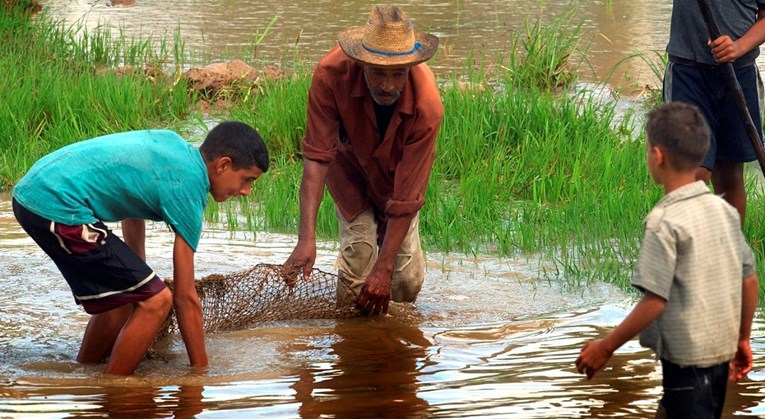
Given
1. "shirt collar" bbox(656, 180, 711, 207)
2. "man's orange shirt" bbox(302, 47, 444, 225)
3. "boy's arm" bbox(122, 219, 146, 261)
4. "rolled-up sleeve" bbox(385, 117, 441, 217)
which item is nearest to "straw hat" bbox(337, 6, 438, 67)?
"man's orange shirt" bbox(302, 47, 444, 225)

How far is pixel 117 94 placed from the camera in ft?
27.7

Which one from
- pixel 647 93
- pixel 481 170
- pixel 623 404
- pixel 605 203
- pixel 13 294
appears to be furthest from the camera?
pixel 647 93

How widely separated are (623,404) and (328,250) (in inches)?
104

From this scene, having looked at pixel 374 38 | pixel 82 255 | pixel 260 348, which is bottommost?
pixel 260 348

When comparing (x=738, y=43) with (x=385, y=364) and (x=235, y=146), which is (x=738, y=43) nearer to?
(x=385, y=364)

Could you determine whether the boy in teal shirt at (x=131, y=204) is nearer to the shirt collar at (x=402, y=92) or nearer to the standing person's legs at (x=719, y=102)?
the shirt collar at (x=402, y=92)

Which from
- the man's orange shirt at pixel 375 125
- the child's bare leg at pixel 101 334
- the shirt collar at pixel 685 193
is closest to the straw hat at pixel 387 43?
the man's orange shirt at pixel 375 125

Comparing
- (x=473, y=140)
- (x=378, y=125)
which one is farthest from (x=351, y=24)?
(x=378, y=125)

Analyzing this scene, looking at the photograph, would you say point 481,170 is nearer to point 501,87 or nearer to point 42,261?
point 501,87

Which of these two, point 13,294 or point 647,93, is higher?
point 647,93

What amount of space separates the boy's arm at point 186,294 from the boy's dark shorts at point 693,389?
1675mm

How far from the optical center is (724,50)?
16.6 ft

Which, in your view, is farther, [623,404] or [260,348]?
[260,348]

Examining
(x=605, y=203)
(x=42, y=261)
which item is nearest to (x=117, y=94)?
(x=42, y=261)
